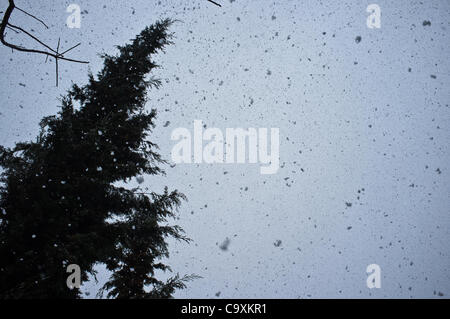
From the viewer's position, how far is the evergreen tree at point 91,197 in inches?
141

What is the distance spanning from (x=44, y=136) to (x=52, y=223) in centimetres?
159

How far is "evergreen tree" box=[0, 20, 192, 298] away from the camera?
11.8ft

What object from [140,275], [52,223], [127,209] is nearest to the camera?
[52,223]

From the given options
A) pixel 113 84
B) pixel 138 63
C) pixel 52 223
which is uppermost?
pixel 138 63

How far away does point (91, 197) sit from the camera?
429cm

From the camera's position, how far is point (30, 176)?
12.6 ft

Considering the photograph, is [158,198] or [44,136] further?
[158,198]
